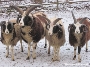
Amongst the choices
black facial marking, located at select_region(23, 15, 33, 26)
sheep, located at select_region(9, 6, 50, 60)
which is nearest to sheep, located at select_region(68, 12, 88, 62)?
sheep, located at select_region(9, 6, 50, 60)

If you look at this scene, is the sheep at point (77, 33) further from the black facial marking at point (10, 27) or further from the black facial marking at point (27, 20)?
the black facial marking at point (10, 27)

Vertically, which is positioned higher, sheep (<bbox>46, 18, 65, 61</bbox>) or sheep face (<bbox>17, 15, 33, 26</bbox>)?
sheep face (<bbox>17, 15, 33, 26</bbox>)

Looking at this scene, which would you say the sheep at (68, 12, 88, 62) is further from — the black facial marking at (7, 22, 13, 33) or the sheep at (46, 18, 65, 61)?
the black facial marking at (7, 22, 13, 33)

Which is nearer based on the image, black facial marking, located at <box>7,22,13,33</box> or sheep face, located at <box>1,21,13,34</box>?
sheep face, located at <box>1,21,13,34</box>

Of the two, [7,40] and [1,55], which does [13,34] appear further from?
[1,55]

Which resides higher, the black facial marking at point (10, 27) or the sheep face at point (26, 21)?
the sheep face at point (26, 21)

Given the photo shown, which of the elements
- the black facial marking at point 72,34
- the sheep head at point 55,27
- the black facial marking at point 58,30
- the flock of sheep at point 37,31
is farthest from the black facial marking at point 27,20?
the black facial marking at point 72,34

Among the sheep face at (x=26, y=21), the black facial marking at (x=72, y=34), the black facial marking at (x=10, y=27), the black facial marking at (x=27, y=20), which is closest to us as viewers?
the sheep face at (x=26, y=21)

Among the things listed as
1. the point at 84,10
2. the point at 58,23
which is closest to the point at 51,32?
the point at 58,23

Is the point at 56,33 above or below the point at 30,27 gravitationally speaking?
below

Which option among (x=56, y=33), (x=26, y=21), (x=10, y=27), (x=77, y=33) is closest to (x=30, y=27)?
(x=26, y=21)

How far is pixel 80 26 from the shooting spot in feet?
30.7

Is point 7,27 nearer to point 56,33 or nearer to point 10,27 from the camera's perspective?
point 10,27

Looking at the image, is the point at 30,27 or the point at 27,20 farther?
the point at 30,27
